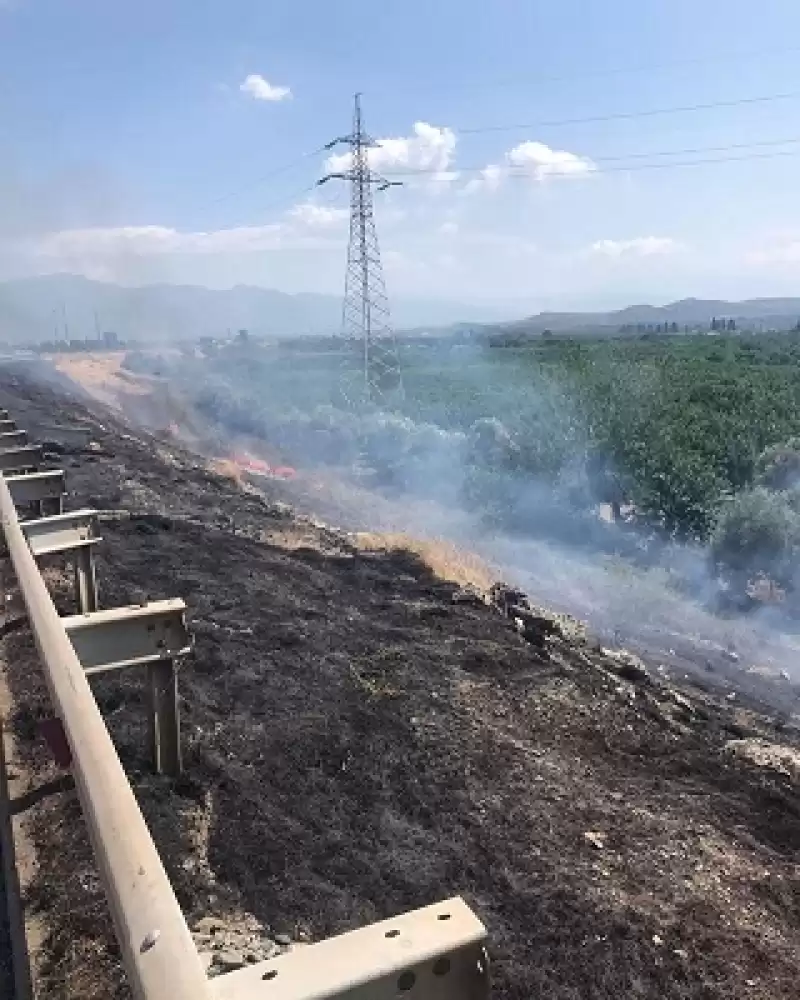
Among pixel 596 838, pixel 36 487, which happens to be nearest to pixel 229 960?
pixel 596 838

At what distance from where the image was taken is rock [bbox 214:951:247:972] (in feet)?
11.6

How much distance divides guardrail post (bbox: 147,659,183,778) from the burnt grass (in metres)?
0.11

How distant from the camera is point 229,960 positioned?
3.58m

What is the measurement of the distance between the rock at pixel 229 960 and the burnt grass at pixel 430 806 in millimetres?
378

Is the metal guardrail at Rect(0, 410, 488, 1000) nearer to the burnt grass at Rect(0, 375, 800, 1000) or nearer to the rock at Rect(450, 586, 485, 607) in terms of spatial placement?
the burnt grass at Rect(0, 375, 800, 1000)

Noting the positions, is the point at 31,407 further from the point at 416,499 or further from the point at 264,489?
the point at 416,499

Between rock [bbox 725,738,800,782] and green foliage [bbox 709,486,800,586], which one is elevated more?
rock [bbox 725,738,800,782]

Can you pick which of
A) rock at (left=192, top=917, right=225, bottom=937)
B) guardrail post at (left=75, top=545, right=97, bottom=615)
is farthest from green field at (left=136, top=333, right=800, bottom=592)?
rock at (left=192, top=917, right=225, bottom=937)

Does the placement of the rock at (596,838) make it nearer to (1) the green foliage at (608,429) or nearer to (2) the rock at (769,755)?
(2) the rock at (769,755)

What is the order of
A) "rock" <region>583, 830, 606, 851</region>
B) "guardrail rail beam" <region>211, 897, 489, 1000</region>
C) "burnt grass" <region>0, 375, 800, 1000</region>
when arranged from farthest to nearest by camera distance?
"rock" <region>583, 830, 606, 851</region>
"burnt grass" <region>0, 375, 800, 1000</region>
"guardrail rail beam" <region>211, 897, 489, 1000</region>

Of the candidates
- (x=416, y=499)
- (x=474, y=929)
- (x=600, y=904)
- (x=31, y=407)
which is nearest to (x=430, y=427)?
(x=416, y=499)

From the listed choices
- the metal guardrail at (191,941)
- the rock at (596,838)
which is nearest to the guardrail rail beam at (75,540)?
the metal guardrail at (191,941)

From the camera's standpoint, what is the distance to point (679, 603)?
2062 centimetres

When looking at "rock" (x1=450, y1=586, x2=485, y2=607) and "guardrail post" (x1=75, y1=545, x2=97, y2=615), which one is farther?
"rock" (x1=450, y1=586, x2=485, y2=607)
